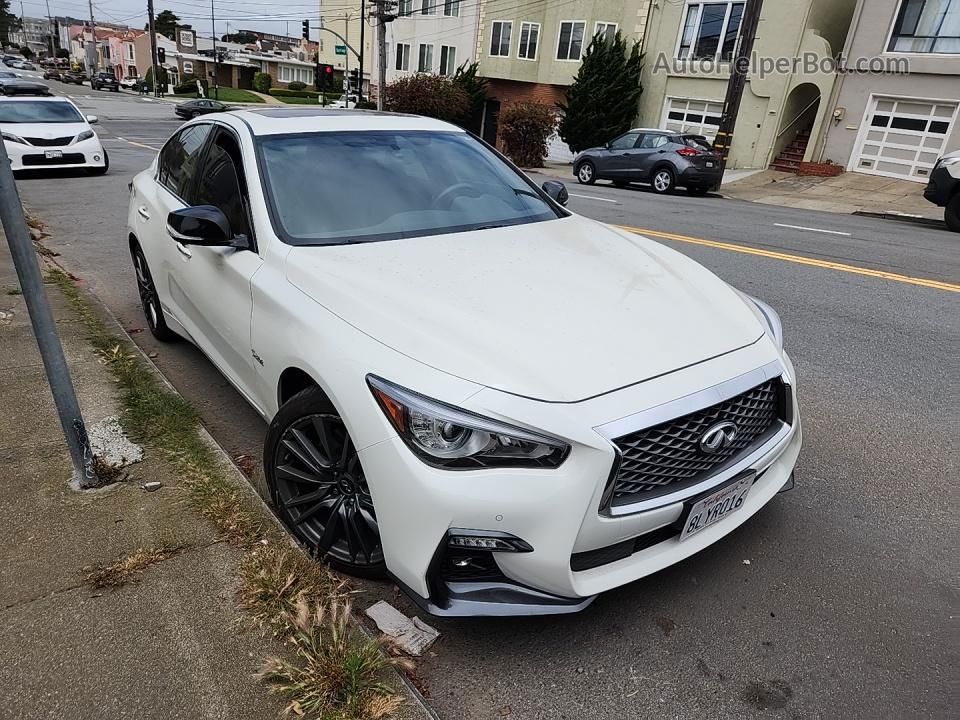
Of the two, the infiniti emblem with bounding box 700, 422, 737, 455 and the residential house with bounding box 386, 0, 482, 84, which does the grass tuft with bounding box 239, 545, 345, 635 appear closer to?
the infiniti emblem with bounding box 700, 422, 737, 455

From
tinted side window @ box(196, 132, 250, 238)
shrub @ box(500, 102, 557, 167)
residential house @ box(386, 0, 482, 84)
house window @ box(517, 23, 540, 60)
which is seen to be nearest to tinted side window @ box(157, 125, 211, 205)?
tinted side window @ box(196, 132, 250, 238)

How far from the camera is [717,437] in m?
2.26

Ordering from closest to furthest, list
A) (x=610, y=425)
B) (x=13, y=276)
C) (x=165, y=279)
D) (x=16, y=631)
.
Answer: (x=610, y=425) < (x=16, y=631) < (x=165, y=279) < (x=13, y=276)

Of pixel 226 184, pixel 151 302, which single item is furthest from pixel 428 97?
pixel 226 184

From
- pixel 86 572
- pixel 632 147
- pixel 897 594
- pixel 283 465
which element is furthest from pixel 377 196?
pixel 632 147

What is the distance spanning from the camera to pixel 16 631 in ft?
7.23

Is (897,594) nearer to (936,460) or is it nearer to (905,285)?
(936,460)

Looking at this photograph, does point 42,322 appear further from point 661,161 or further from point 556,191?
point 661,161

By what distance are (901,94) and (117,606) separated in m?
23.8

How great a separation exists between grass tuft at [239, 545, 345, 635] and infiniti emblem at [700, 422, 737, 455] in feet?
4.38

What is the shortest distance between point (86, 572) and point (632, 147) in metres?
18.5

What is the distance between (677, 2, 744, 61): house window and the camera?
2430 cm

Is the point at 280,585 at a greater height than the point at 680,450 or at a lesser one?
lesser

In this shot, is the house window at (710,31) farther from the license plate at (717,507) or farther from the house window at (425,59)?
the license plate at (717,507)
